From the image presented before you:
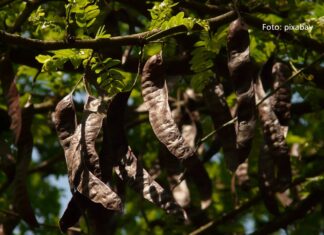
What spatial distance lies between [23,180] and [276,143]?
0.93 m

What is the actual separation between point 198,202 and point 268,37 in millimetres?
1109

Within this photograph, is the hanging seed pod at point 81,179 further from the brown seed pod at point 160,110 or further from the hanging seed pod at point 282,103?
the hanging seed pod at point 282,103

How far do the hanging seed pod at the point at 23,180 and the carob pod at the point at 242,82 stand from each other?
32.4 inches

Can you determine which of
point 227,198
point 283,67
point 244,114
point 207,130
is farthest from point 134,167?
point 227,198

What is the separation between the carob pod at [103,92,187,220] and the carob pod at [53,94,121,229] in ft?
0.42

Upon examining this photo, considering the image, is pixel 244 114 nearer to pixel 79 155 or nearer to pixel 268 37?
pixel 79 155

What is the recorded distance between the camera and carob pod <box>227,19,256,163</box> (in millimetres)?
2256

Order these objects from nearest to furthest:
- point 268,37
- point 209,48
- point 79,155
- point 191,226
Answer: point 79,155 → point 209,48 → point 268,37 → point 191,226

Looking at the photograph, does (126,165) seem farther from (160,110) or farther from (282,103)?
(282,103)

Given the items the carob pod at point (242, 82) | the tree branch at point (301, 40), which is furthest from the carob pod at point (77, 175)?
the tree branch at point (301, 40)

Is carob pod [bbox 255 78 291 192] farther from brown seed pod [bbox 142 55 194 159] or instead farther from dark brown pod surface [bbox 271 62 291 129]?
brown seed pod [bbox 142 55 194 159]

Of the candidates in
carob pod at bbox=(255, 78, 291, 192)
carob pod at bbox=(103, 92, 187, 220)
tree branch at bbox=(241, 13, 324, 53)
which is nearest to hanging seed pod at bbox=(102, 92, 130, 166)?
carob pod at bbox=(103, 92, 187, 220)

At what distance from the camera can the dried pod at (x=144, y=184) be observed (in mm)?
2146

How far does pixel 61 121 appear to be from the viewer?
2.25 meters
